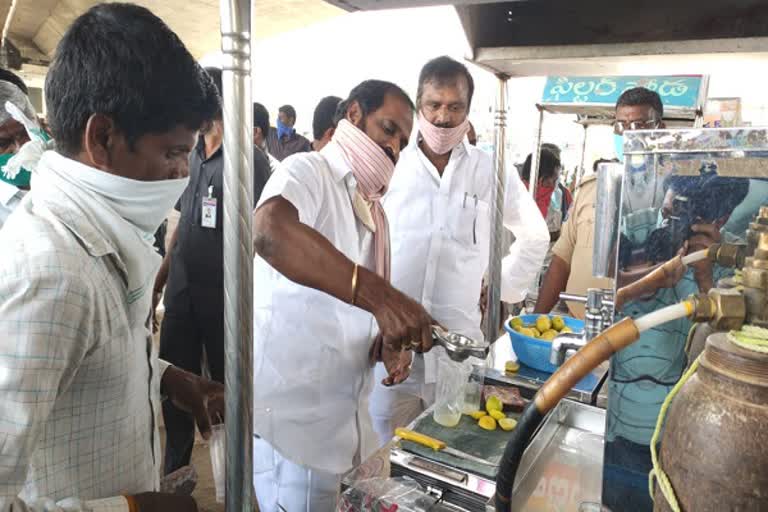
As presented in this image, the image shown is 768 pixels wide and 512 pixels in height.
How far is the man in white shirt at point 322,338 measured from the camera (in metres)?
1.57

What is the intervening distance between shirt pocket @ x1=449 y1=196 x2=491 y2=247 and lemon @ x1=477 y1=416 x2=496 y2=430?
Answer: 120 cm

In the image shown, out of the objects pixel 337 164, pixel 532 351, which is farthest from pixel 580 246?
pixel 337 164

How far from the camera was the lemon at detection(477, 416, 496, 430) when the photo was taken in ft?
4.01

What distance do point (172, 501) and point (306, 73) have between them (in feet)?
47.7

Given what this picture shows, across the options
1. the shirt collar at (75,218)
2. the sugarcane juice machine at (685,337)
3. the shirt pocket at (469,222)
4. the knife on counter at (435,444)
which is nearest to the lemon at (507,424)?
the knife on counter at (435,444)

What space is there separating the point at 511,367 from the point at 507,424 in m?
0.38

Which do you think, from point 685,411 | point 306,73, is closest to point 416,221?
point 685,411

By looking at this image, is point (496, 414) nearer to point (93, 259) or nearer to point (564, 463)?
point (564, 463)

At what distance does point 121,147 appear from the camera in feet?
2.81

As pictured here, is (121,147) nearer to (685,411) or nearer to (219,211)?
(685,411)

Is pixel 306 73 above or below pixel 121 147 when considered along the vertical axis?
above

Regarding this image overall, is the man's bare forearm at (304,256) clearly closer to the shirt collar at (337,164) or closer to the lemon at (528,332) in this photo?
the shirt collar at (337,164)

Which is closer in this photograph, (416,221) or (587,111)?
(416,221)

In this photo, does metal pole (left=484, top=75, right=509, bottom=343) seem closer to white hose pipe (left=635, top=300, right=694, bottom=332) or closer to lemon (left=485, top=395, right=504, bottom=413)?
lemon (left=485, top=395, right=504, bottom=413)
